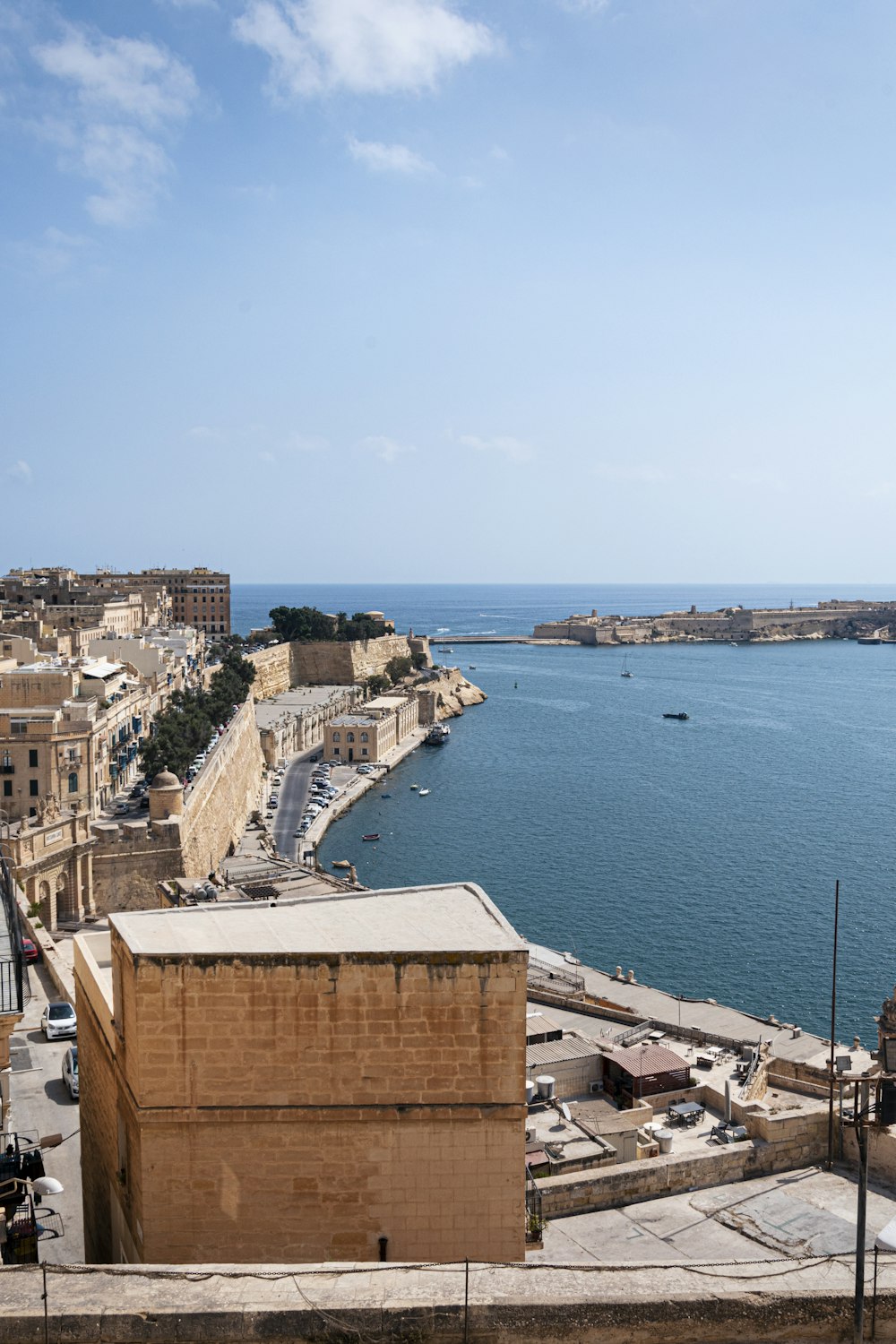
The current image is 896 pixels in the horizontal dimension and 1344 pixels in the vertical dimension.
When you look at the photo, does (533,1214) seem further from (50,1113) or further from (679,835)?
(679,835)

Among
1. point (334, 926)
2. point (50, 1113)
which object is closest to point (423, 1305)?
point (334, 926)

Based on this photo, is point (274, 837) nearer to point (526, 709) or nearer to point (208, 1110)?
point (208, 1110)

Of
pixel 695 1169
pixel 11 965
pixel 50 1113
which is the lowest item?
pixel 50 1113

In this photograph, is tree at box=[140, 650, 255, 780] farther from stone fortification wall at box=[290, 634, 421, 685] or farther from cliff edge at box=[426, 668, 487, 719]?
cliff edge at box=[426, 668, 487, 719]

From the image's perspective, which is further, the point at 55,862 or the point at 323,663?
the point at 323,663

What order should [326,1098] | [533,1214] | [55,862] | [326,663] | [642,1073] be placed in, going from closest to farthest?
[326,1098] < [533,1214] < [642,1073] < [55,862] < [326,663]

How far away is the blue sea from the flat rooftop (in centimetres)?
1757

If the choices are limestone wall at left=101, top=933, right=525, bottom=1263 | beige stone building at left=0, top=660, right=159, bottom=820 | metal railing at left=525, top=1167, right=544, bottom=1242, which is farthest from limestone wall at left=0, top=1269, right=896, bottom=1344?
beige stone building at left=0, top=660, right=159, bottom=820

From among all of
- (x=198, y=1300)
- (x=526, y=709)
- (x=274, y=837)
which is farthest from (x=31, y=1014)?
(x=526, y=709)

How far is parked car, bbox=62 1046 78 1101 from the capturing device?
12.2 m

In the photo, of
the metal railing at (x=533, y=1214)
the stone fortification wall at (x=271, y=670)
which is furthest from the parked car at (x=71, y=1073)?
the stone fortification wall at (x=271, y=670)

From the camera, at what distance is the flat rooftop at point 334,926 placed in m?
5.76

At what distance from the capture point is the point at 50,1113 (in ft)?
38.2

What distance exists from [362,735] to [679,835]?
1887 cm
